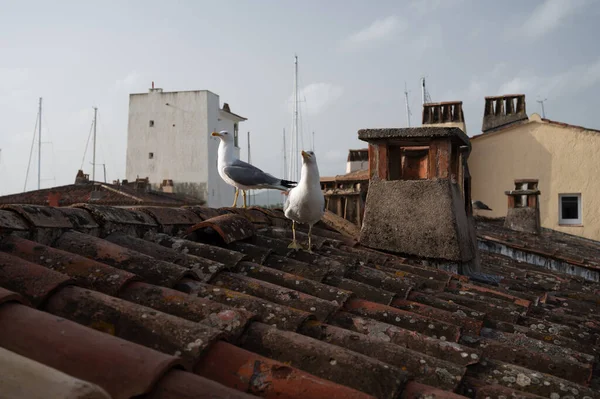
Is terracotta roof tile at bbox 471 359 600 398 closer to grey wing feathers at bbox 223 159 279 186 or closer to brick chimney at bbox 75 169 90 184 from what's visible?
grey wing feathers at bbox 223 159 279 186

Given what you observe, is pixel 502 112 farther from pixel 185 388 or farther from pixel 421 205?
pixel 185 388

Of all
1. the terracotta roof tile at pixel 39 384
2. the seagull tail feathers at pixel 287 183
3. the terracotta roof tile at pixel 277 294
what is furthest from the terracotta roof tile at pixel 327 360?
the seagull tail feathers at pixel 287 183

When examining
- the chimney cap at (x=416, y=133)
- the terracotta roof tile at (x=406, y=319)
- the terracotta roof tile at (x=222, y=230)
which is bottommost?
the terracotta roof tile at (x=406, y=319)

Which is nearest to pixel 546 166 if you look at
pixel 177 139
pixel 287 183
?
pixel 287 183

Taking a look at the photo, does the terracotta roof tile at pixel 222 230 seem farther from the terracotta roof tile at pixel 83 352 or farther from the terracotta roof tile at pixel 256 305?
the terracotta roof tile at pixel 83 352

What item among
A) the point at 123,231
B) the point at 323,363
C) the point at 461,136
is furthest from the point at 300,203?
the point at 323,363

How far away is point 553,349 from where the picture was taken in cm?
297

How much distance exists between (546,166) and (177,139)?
25.2 meters

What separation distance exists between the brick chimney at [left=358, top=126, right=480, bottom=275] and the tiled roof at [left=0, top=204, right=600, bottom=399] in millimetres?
746

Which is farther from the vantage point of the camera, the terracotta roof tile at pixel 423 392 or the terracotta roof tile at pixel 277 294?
the terracotta roof tile at pixel 277 294

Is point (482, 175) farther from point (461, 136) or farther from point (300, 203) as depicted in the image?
point (300, 203)

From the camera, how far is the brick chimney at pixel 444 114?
19000mm

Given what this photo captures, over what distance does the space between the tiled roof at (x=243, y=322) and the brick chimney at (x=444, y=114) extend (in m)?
15.3

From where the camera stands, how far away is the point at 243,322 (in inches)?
90.0
